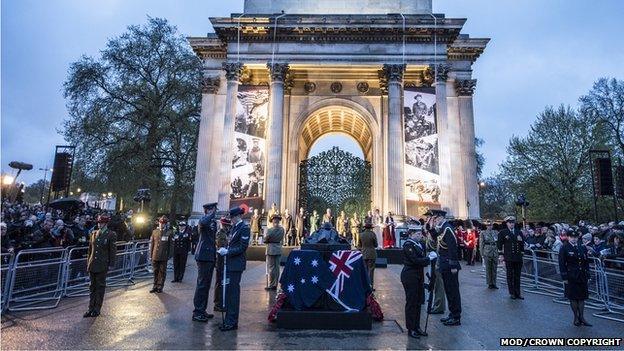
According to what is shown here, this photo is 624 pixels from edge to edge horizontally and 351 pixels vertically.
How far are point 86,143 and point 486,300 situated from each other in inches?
1143

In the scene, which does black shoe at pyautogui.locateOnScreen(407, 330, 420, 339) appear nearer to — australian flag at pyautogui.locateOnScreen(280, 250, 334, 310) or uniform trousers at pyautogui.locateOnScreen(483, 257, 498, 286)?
australian flag at pyautogui.locateOnScreen(280, 250, 334, 310)

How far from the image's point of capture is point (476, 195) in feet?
81.0

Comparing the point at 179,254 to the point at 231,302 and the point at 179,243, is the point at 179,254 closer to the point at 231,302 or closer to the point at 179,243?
the point at 179,243

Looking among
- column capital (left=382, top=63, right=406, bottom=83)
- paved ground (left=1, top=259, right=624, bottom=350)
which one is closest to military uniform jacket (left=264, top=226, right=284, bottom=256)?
paved ground (left=1, top=259, right=624, bottom=350)

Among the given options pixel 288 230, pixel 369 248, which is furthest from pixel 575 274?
pixel 288 230

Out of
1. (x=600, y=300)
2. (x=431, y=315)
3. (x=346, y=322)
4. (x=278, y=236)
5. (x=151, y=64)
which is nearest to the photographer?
(x=346, y=322)

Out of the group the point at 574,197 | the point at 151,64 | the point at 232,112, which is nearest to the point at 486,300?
the point at 232,112

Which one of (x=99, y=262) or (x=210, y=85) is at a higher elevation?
(x=210, y=85)

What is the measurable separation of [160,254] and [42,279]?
273 cm

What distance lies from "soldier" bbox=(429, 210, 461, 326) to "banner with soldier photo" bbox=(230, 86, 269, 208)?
16.1 meters

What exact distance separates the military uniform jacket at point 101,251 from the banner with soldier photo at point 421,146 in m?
17.6

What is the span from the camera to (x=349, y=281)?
22.1 ft

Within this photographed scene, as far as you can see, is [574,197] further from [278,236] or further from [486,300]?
[278,236]

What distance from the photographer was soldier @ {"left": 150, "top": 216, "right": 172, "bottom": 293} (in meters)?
10.3
